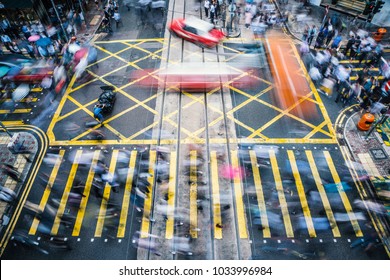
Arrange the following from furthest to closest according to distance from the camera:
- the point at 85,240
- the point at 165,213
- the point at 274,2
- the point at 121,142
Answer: the point at 274,2 → the point at 121,142 → the point at 165,213 → the point at 85,240

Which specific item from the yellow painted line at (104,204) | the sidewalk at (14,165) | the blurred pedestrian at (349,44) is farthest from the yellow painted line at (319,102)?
the sidewalk at (14,165)

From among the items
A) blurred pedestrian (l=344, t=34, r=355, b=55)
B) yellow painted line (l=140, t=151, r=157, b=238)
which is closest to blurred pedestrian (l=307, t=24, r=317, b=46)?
blurred pedestrian (l=344, t=34, r=355, b=55)

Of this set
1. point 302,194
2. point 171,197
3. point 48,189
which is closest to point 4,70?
point 48,189

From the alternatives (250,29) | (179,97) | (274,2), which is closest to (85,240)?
(179,97)

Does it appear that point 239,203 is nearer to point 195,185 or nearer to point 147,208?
point 195,185

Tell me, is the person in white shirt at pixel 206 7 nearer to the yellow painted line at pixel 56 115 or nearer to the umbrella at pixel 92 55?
the umbrella at pixel 92 55

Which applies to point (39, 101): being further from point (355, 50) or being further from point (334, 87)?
point (355, 50)
